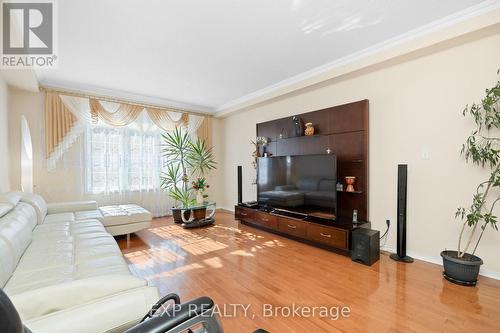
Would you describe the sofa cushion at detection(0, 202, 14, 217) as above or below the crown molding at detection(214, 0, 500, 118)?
below

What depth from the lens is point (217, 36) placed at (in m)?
2.52

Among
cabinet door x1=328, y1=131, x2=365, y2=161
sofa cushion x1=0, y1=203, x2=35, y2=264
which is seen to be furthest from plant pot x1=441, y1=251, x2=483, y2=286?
sofa cushion x1=0, y1=203, x2=35, y2=264

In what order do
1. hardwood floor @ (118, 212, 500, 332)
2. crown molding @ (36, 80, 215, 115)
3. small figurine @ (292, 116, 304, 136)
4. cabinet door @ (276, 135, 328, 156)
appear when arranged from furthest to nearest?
crown molding @ (36, 80, 215, 115) < small figurine @ (292, 116, 304, 136) < cabinet door @ (276, 135, 328, 156) < hardwood floor @ (118, 212, 500, 332)

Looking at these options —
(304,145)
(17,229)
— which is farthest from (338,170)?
(17,229)

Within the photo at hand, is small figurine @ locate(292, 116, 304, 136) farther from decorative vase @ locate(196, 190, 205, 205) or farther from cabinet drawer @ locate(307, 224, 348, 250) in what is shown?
decorative vase @ locate(196, 190, 205, 205)

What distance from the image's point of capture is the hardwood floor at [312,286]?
5.40 feet

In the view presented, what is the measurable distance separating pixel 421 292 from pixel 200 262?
221 centimetres

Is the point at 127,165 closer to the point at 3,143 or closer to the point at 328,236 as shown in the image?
the point at 3,143

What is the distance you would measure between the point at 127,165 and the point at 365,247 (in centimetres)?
439

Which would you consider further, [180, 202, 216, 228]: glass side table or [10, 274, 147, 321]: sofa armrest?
[180, 202, 216, 228]: glass side table

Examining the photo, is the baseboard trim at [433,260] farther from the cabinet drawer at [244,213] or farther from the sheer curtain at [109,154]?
the sheer curtain at [109,154]

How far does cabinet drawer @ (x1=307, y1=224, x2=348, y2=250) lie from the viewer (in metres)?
2.76

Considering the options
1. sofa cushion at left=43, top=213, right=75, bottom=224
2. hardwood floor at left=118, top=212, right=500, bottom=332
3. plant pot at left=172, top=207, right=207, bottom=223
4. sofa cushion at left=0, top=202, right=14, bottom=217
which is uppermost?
sofa cushion at left=0, top=202, right=14, bottom=217

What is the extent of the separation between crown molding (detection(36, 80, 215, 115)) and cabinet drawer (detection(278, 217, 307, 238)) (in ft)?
11.2
